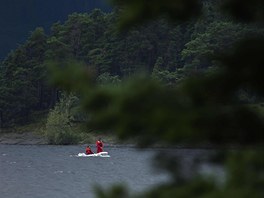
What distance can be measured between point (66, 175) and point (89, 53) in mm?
78976

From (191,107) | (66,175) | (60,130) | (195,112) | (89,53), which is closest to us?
(195,112)

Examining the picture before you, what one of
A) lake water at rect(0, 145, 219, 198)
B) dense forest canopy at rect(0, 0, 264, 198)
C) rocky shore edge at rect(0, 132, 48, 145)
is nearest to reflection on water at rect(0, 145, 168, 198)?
lake water at rect(0, 145, 219, 198)

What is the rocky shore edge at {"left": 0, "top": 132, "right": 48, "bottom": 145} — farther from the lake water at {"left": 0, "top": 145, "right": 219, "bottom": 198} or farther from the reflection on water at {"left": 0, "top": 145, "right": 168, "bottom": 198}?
the reflection on water at {"left": 0, "top": 145, "right": 168, "bottom": 198}

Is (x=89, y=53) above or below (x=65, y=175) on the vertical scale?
above

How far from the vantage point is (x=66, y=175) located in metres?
56.7

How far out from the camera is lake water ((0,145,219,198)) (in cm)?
4409

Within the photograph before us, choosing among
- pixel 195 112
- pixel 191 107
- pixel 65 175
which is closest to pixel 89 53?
pixel 65 175

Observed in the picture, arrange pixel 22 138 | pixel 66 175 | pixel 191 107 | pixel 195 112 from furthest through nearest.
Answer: pixel 22 138
pixel 66 175
pixel 191 107
pixel 195 112

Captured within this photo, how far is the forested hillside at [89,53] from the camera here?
5123 inches

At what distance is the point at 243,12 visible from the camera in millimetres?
6223

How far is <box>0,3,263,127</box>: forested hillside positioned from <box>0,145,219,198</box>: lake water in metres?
46.4

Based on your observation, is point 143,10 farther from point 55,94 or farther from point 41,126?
point 55,94

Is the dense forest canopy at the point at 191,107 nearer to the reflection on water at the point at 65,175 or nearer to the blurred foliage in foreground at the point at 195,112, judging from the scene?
the blurred foliage in foreground at the point at 195,112

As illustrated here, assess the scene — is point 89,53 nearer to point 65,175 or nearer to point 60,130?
point 60,130
